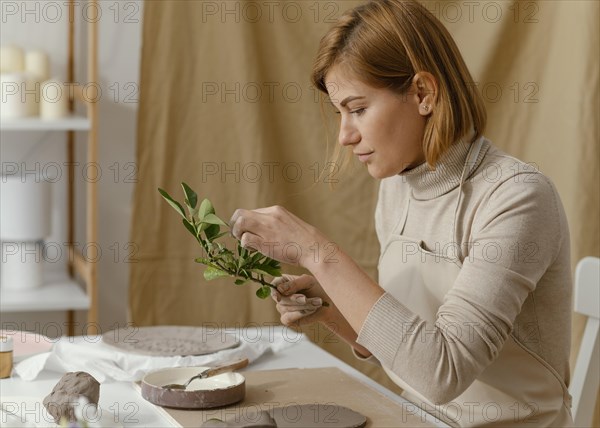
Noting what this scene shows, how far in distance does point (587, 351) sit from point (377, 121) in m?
0.58

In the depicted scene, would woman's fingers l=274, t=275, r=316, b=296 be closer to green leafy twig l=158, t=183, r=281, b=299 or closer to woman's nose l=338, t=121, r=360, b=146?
green leafy twig l=158, t=183, r=281, b=299

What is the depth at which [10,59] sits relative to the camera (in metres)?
2.27

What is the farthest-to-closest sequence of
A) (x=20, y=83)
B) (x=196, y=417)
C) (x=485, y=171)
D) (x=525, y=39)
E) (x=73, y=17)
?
(x=525, y=39)
(x=73, y=17)
(x=20, y=83)
(x=485, y=171)
(x=196, y=417)

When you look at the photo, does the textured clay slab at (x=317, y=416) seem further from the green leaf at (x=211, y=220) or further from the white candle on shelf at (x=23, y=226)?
the white candle on shelf at (x=23, y=226)

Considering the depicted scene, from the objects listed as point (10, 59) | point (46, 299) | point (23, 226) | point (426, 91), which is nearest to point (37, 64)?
point (10, 59)

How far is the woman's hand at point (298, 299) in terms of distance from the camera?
1.45 meters

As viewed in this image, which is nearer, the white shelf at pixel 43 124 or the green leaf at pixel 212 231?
the green leaf at pixel 212 231

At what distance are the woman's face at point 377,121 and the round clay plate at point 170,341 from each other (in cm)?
43

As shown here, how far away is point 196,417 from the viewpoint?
4.03 ft

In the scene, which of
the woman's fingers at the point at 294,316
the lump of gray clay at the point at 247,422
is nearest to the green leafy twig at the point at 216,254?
the woman's fingers at the point at 294,316

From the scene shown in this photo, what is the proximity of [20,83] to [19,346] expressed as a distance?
88cm

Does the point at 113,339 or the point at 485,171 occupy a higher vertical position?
the point at 485,171

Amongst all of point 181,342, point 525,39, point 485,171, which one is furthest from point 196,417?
point 525,39

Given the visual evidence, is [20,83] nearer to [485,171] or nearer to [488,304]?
[485,171]
